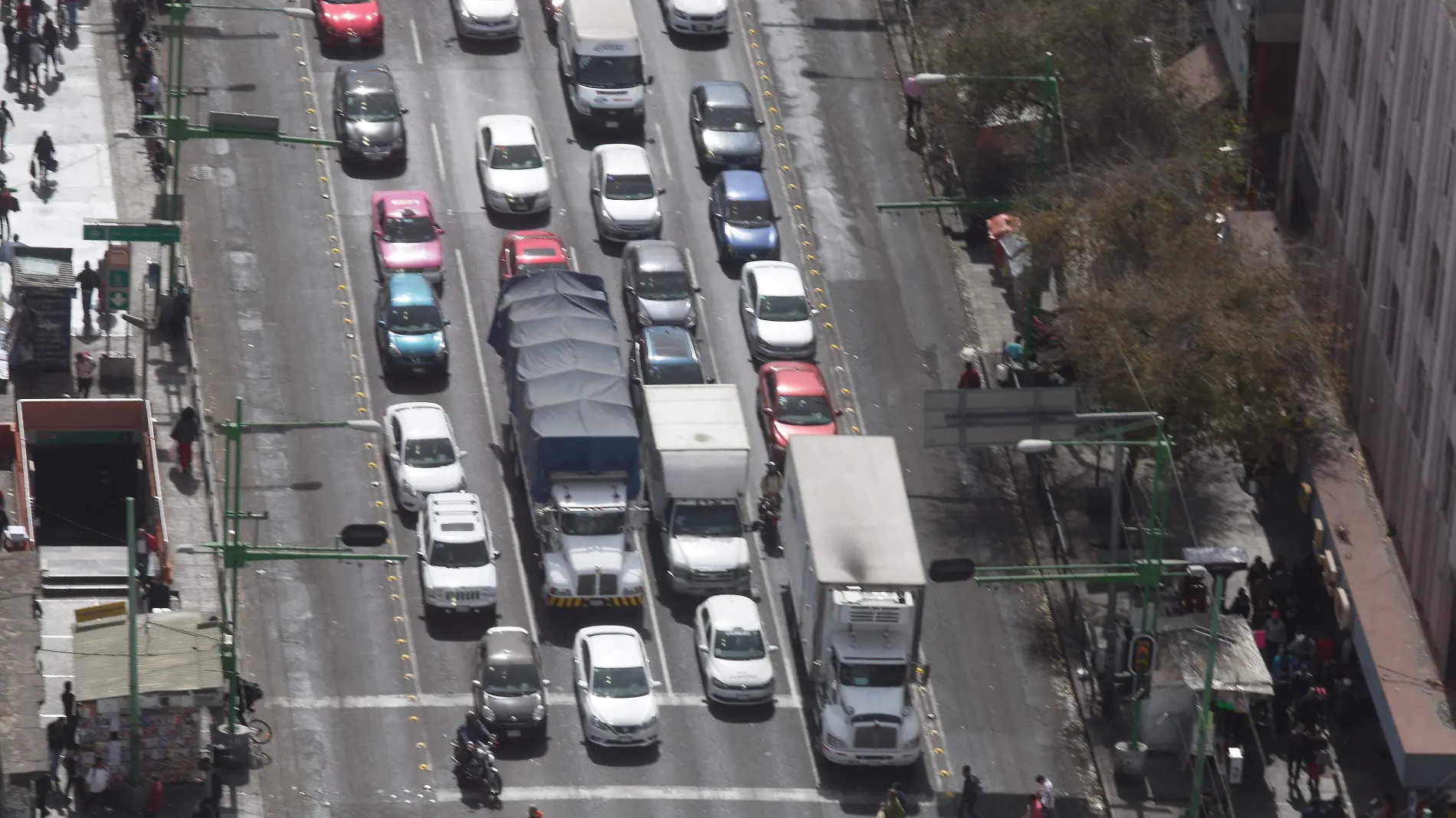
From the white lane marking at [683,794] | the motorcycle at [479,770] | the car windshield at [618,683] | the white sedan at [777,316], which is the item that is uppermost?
the white sedan at [777,316]

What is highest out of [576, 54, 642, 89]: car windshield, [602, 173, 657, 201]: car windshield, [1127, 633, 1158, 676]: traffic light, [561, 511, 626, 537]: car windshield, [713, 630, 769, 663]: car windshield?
[576, 54, 642, 89]: car windshield

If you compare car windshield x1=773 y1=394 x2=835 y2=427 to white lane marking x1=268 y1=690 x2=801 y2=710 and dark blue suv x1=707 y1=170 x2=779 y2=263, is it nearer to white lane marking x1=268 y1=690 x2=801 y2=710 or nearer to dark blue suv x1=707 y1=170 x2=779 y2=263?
dark blue suv x1=707 y1=170 x2=779 y2=263

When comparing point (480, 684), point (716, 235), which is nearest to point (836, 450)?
point (480, 684)

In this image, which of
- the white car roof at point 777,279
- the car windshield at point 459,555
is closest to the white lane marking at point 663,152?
the white car roof at point 777,279

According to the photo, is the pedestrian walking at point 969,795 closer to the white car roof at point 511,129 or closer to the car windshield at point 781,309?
the car windshield at point 781,309

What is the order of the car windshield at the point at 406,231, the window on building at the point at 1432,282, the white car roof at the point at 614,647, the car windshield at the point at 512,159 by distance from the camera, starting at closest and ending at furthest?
the white car roof at the point at 614,647 < the window on building at the point at 1432,282 < the car windshield at the point at 406,231 < the car windshield at the point at 512,159

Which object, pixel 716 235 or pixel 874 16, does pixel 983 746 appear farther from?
pixel 874 16

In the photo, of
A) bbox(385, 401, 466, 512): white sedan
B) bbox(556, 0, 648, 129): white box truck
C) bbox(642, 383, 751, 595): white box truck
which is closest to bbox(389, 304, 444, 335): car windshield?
bbox(385, 401, 466, 512): white sedan
